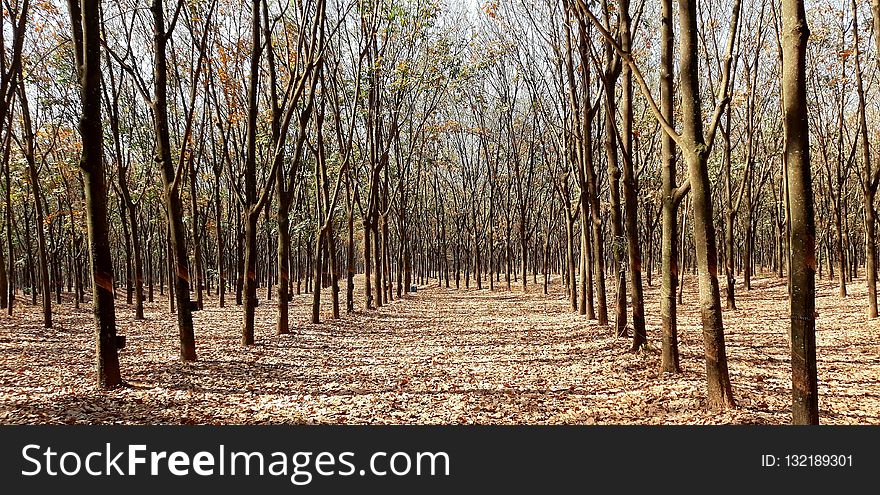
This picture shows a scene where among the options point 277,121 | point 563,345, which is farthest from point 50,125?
point 563,345

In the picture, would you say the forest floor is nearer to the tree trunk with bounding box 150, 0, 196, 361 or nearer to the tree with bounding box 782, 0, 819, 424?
the tree trunk with bounding box 150, 0, 196, 361

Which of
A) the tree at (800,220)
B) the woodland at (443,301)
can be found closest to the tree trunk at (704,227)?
the woodland at (443,301)

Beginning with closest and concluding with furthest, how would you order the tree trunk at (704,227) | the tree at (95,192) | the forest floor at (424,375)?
the tree trunk at (704,227) → the forest floor at (424,375) → the tree at (95,192)

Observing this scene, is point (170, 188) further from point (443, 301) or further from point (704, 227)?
point (443, 301)

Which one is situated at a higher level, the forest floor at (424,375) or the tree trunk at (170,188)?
the tree trunk at (170,188)

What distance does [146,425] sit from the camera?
6191 mm

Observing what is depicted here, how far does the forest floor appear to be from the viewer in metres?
6.62

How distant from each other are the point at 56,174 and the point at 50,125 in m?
3.35

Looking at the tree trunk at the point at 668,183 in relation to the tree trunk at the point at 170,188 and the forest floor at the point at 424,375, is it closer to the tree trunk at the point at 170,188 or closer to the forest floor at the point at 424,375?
the forest floor at the point at 424,375

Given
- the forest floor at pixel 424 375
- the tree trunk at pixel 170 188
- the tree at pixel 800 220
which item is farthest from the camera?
the tree trunk at pixel 170 188

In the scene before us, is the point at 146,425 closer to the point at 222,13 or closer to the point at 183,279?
the point at 183,279

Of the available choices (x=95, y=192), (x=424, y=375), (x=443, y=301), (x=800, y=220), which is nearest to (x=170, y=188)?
(x=95, y=192)

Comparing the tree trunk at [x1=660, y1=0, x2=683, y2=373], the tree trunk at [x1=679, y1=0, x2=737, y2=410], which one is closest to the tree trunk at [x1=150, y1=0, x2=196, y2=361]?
the tree trunk at [x1=660, y1=0, x2=683, y2=373]

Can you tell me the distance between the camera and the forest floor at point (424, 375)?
662 cm
